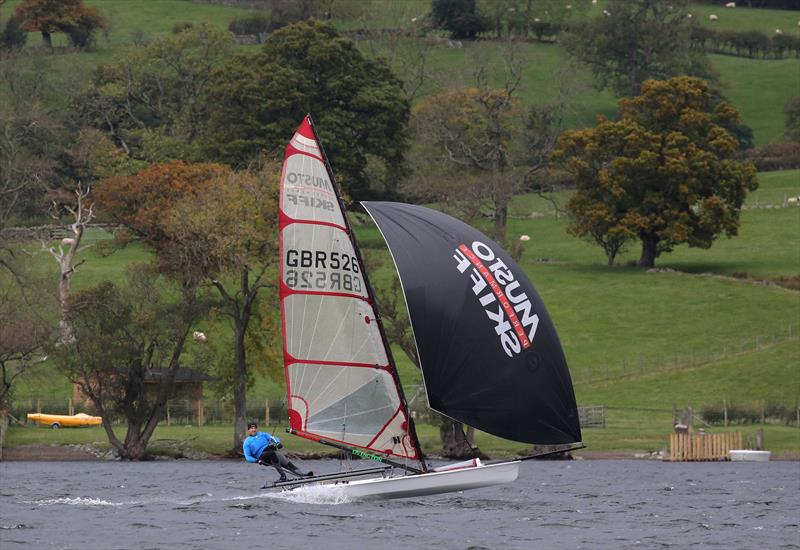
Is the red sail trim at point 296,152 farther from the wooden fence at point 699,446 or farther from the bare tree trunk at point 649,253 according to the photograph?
the bare tree trunk at point 649,253

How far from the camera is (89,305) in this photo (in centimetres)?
5653

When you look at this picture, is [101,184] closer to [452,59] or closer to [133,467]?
[133,467]

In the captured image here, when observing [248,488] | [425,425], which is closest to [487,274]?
[248,488]

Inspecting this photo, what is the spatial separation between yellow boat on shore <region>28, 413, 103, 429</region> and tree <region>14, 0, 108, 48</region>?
82.4 meters

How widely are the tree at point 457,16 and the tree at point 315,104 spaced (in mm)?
53955

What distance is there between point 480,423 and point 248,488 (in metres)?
10.9

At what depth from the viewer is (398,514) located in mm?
35125

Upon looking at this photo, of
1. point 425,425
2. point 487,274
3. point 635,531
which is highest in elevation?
point 487,274

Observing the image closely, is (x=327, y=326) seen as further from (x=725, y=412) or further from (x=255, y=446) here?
(x=725, y=412)

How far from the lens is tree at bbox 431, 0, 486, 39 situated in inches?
6038

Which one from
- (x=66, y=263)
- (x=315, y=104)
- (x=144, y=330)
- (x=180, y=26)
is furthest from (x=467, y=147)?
(x=180, y=26)

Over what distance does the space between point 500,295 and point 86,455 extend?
1125 inches

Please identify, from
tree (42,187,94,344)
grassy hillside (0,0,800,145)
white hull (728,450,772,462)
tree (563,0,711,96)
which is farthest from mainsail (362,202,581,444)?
tree (563,0,711,96)

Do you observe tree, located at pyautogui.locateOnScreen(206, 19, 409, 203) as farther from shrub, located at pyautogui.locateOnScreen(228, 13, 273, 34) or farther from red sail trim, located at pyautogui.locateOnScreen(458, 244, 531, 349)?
red sail trim, located at pyautogui.locateOnScreen(458, 244, 531, 349)
